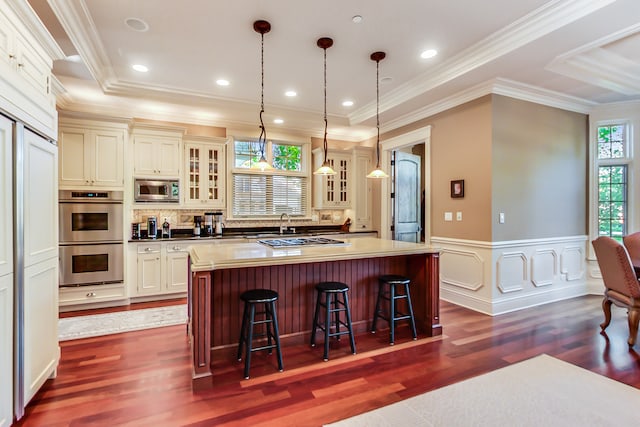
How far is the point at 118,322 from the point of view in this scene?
12.2 feet

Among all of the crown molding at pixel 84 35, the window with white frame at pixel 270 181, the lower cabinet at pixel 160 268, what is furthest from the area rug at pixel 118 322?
the crown molding at pixel 84 35

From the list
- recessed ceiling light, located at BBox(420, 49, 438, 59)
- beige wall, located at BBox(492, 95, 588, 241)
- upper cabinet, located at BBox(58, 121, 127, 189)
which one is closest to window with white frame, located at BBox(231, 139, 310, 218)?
upper cabinet, located at BBox(58, 121, 127, 189)

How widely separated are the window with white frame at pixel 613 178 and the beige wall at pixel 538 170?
0.36 metres

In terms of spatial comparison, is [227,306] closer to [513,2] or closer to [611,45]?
[513,2]

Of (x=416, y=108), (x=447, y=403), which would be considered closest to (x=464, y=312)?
(x=447, y=403)

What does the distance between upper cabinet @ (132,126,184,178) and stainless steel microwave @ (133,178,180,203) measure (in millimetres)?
83

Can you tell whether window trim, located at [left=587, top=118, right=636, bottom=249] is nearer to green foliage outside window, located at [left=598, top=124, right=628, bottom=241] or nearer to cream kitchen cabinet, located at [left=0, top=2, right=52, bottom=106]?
green foliage outside window, located at [left=598, top=124, right=628, bottom=241]

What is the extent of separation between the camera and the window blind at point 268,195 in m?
5.59

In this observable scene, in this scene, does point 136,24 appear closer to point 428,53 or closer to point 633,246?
point 428,53

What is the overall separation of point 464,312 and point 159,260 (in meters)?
4.20

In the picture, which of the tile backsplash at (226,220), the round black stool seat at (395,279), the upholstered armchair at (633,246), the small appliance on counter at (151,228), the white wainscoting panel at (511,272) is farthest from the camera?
the tile backsplash at (226,220)

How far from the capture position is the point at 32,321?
2104mm

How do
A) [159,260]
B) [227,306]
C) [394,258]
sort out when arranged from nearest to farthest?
[227,306] < [394,258] < [159,260]

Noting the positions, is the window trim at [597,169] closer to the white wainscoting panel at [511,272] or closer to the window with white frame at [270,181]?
the white wainscoting panel at [511,272]
